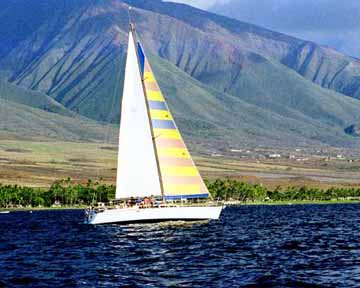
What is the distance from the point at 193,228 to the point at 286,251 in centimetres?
2432

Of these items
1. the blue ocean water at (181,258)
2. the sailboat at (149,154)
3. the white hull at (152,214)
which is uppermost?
the sailboat at (149,154)

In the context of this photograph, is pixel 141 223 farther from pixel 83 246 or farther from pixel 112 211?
pixel 83 246

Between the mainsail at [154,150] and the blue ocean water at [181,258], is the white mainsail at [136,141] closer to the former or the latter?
the mainsail at [154,150]

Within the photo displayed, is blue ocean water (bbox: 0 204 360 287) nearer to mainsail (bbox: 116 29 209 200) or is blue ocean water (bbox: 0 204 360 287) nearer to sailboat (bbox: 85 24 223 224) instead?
sailboat (bbox: 85 24 223 224)

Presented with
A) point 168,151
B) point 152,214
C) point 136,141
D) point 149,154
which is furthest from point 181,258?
point 136,141

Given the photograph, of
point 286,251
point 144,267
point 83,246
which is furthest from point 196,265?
point 83,246

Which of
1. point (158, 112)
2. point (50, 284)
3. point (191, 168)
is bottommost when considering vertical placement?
point (50, 284)

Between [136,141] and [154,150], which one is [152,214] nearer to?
[154,150]

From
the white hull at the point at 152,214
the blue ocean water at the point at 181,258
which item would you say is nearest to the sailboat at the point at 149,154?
the white hull at the point at 152,214

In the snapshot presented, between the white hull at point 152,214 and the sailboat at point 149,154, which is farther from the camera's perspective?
the white hull at point 152,214

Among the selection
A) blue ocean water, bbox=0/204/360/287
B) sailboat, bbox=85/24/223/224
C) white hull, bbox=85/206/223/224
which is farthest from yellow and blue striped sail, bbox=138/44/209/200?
blue ocean water, bbox=0/204/360/287

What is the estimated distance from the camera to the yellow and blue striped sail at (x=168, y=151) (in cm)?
9362

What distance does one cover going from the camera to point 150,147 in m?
94.4

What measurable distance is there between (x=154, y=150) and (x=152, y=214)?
7262mm
